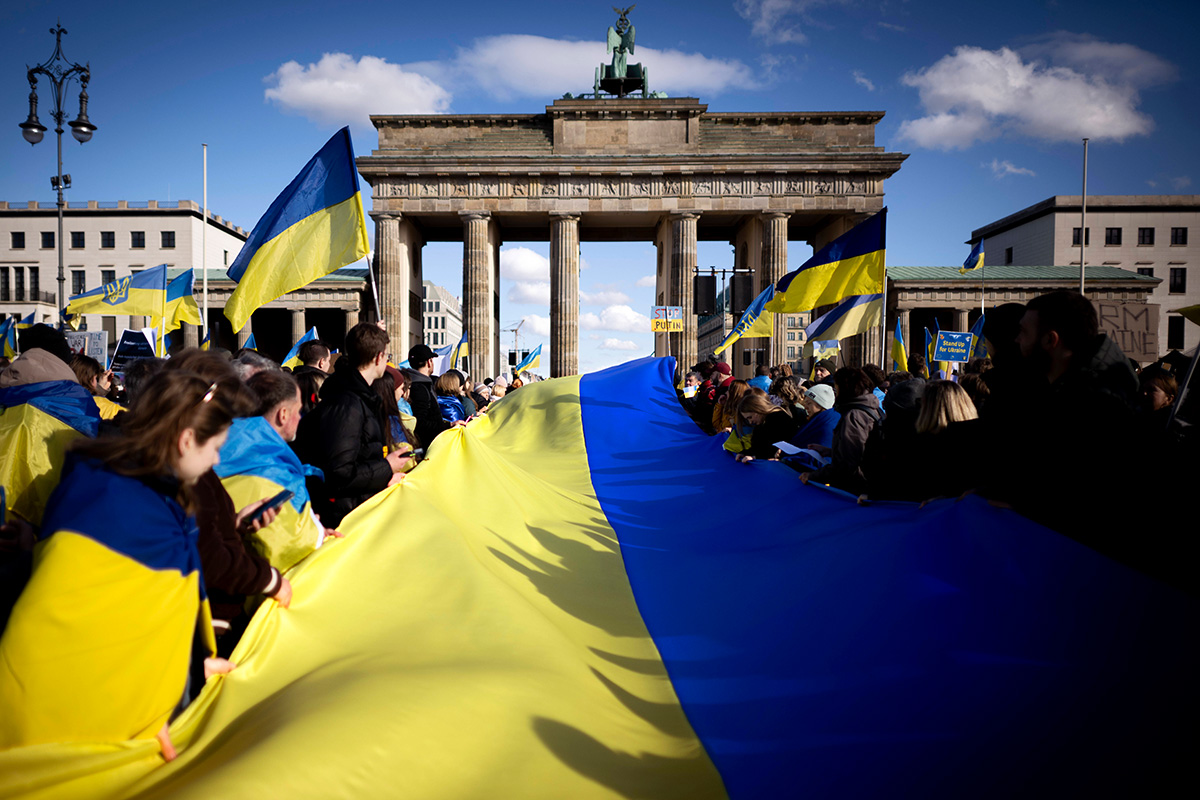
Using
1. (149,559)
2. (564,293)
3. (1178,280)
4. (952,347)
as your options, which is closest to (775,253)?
(564,293)

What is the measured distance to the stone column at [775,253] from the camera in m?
35.0

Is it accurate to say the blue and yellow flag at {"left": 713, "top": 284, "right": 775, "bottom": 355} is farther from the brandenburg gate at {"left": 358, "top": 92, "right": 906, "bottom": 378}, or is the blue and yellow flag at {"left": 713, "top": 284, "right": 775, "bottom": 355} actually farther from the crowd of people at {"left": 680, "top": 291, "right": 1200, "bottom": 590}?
the brandenburg gate at {"left": 358, "top": 92, "right": 906, "bottom": 378}

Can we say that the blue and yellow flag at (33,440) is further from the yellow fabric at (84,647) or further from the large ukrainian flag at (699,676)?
the yellow fabric at (84,647)

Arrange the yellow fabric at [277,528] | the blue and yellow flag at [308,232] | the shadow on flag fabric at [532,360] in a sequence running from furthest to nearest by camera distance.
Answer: the shadow on flag fabric at [532,360] → the blue and yellow flag at [308,232] → the yellow fabric at [277,528]

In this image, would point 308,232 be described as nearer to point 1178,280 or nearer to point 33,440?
point 33,440

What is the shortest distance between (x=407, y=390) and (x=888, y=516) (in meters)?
4.61

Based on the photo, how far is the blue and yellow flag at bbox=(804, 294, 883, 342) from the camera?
984 cm

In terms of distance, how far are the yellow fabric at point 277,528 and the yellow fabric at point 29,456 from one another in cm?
107

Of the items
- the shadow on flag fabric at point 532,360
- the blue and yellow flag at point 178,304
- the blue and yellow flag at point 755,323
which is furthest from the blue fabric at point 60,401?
the shadow on flag fabric at point 532,360

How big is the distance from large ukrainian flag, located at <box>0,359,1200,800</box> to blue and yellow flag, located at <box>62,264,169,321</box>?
32.2 feet

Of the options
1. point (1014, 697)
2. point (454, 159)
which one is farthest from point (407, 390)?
point (454, 159)

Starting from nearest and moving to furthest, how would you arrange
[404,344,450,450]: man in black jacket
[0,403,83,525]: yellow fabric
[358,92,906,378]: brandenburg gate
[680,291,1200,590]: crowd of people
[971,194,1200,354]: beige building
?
[680,291,1200,590]: crowd of people → [0,403,83,525]: yellow fabric → [404,344,450,450]: man in black jacket → [358,92,906,378]: brandenburg gate → [971,194,1200,354]: beige building

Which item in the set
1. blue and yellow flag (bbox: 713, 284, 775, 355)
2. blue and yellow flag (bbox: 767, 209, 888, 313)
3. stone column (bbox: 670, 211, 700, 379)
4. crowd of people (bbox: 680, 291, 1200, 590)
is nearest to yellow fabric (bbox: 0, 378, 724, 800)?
crowd of people (bbox: 680, 291, 1200, 590)

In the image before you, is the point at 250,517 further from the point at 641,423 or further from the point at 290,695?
the point at 641,423
